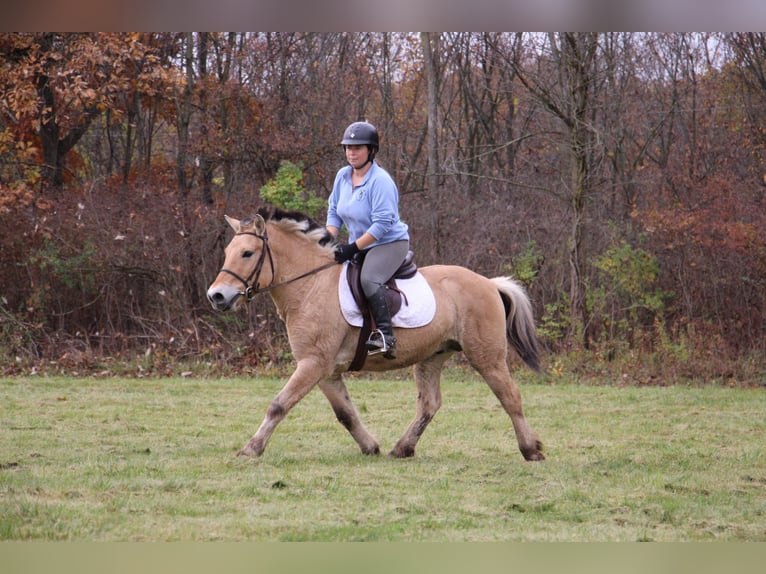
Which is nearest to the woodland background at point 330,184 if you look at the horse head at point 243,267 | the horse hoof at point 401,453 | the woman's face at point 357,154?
the horse hoof at point 401,453

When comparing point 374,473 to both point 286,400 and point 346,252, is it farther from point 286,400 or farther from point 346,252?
point 346,252

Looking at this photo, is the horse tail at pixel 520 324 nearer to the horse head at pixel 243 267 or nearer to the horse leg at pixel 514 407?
the horse leg at pixel 514 407

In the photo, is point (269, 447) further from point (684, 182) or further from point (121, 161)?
point (121, 161)

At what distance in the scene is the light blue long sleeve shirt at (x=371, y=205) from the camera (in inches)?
293

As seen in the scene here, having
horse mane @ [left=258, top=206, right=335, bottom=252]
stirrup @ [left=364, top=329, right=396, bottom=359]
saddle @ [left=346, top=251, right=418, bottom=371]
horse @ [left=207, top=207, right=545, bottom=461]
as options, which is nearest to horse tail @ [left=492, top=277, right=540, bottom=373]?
horse @ [left=207, top=207, right=545, bottom=461]

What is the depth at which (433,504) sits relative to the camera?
5902 millimetres

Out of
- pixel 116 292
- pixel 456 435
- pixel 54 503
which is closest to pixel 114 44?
pixel 116 292

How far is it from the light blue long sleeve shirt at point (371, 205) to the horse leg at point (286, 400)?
1.17 m

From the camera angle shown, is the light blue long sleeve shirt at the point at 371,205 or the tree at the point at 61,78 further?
the tree at the point at 61,78

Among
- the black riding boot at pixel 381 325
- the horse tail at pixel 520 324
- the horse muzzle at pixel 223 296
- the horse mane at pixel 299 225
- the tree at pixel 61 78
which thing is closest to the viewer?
the horse muzzle at pixel 223 296

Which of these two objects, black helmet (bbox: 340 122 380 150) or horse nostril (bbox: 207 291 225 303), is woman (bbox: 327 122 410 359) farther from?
horse nostril (bbox: 207 291 225 303)

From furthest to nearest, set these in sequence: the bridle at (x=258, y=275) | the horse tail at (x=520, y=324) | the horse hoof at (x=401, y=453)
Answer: the horse tail at (x=520, y=324) < the horse hoof at (x=401, y=453) < the bridle at (x=258, y=275)

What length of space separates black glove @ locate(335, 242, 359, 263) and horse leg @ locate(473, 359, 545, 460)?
1.46 m

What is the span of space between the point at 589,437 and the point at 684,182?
1030cm
